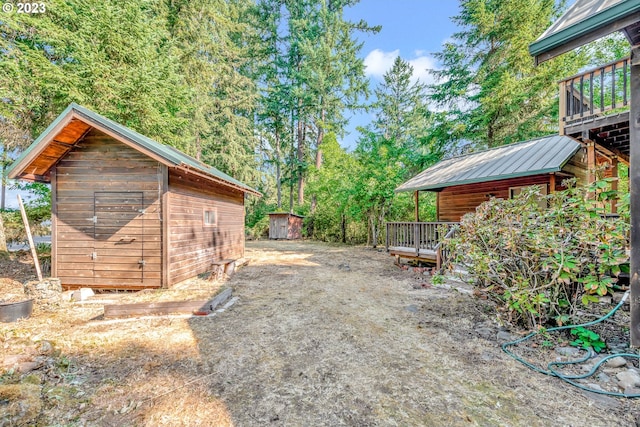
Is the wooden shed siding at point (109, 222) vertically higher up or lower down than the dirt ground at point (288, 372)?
higher up

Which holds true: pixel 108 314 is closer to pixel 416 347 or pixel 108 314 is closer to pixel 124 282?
pixel 124 282

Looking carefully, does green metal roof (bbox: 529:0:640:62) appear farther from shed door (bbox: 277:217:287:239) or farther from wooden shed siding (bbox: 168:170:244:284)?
shed door (bbox: 277:217:287:239)

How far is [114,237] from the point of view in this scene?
6176mm

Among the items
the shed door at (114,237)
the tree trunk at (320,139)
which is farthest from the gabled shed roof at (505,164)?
the tree trunk at (320,139)

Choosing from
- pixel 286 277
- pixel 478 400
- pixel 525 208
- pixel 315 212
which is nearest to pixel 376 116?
pixel 315 212

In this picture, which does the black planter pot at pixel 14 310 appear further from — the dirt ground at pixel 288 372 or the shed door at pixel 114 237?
the shed door at pixel 114 237

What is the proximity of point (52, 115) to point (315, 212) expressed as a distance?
52.8 ft

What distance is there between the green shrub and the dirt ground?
75 cm

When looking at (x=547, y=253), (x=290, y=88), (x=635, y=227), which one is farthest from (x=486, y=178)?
(x=290, y=88)

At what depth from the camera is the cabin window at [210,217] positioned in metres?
8.11

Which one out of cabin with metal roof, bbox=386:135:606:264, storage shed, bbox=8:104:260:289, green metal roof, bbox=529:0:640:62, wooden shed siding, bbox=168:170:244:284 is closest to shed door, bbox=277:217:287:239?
wooden shed siding, bbox=168:170:244:284

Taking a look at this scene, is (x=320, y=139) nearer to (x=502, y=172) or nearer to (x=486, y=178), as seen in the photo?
(x=486, y=178)

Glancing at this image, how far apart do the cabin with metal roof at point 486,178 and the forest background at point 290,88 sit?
364 cm

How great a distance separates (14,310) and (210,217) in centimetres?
470
